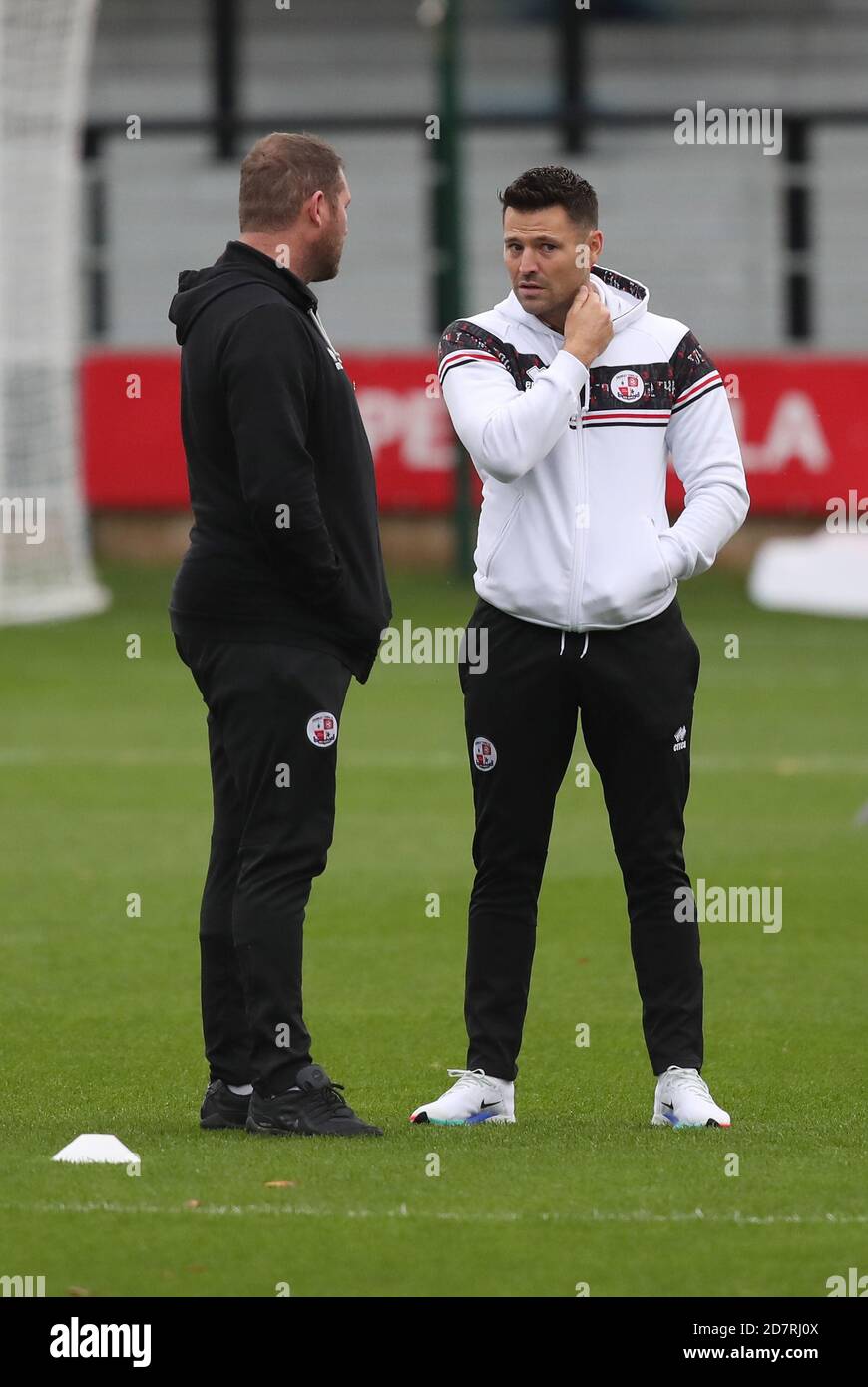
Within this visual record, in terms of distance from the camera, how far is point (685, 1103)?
5332 mm

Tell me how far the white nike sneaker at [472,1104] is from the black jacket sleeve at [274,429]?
3.93ft

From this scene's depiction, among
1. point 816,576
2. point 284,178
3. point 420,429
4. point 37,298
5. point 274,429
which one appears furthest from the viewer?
point 420,429

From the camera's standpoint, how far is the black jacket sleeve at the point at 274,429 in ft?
16.2

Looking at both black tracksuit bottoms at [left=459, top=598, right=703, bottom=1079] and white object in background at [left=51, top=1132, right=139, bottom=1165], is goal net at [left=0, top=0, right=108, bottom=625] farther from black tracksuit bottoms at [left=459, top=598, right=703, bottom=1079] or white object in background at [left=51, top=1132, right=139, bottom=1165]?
white object in background at [left=51, top=1132, right=139, bottom=1165]

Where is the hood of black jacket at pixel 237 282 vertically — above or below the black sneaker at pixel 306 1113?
above

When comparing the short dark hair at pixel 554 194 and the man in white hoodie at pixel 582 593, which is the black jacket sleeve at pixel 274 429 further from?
the short dark hair at pixel 554 194

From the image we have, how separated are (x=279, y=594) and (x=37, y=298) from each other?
12.3m

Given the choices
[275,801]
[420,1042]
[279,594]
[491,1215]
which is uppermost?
[279,594]

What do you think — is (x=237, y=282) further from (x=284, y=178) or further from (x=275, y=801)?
(x=275, y=801)

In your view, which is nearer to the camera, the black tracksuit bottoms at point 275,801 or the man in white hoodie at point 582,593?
the black tracksuit bottoms at point 275,801

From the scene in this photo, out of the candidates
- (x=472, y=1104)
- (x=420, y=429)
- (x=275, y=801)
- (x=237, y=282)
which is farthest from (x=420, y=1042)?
(x=420, y=429)

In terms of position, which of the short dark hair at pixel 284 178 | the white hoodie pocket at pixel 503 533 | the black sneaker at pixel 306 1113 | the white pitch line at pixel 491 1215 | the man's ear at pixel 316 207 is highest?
the short dark hair at pixel 284 178

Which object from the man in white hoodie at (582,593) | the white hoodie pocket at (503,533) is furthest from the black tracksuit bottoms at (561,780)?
the white hoodie pocket at (503,533)
